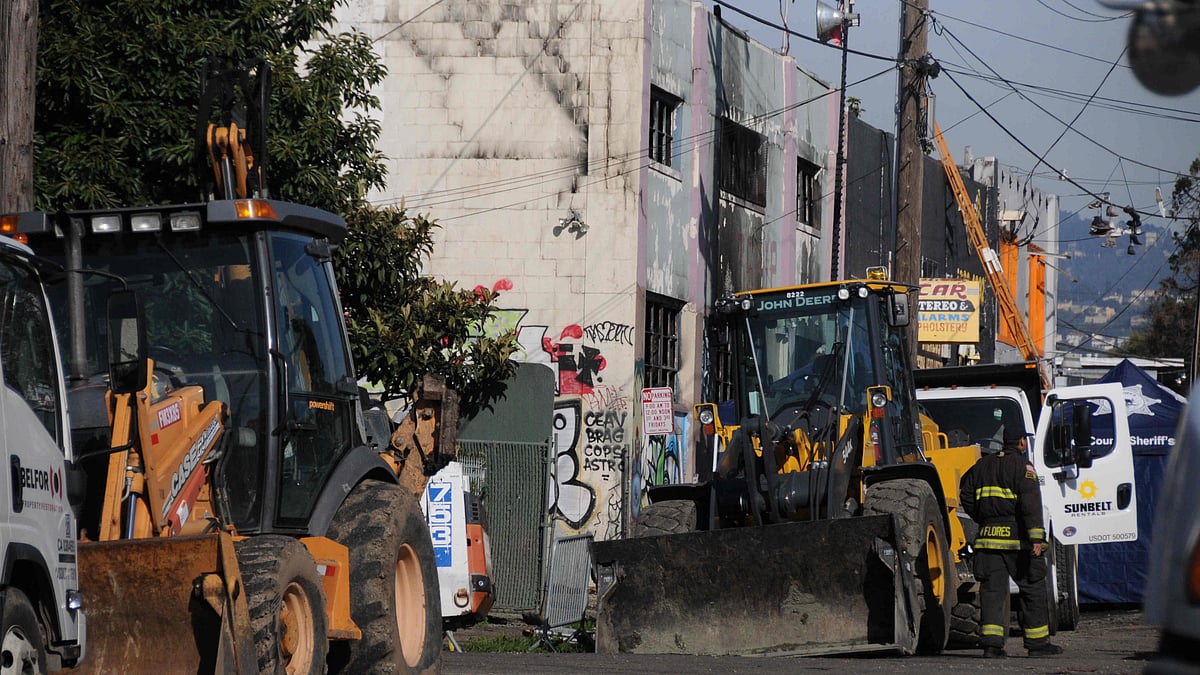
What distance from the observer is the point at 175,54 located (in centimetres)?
1404

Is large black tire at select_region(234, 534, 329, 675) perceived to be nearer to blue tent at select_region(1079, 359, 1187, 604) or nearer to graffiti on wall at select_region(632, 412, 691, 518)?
graffiti on wall at select_region(632, 412, 691, 518)

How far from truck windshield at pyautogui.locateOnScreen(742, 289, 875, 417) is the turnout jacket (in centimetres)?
146

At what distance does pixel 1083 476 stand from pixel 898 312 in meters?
5.64

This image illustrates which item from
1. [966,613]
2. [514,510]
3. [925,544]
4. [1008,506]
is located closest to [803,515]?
[925,544]

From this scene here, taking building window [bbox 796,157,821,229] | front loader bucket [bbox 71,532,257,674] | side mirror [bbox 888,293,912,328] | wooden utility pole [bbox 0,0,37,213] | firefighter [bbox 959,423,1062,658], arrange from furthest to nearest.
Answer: building window [bbox 796,157,821,229], firefighter [bbox 959,423,1062,658], side mirror [bbox 888,293,912,328], wooden utility pole [bbox 0,0,37,213], front loader bucket [bbox 71,532,257,674]

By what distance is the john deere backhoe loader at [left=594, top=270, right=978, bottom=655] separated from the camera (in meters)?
12.6

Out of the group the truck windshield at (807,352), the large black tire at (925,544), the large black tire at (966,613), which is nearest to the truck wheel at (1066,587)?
the large black tire at (966,613)

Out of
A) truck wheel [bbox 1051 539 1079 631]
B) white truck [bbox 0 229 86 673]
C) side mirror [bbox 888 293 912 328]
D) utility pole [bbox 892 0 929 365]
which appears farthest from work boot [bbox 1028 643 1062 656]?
white truck [bbox 0 229 86 673]

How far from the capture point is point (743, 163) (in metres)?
26.3

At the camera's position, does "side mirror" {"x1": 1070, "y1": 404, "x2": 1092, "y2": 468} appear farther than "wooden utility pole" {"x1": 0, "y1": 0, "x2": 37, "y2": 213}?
Yes

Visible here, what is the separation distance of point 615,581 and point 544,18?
11735mm

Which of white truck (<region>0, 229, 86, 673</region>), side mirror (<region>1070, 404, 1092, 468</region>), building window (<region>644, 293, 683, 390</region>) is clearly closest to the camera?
white truck (<region>0, 229, 86, 673</region>)

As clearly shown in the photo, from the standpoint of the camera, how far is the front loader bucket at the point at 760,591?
12484 millimetres

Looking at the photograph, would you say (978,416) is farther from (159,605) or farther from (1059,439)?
(159,605)
